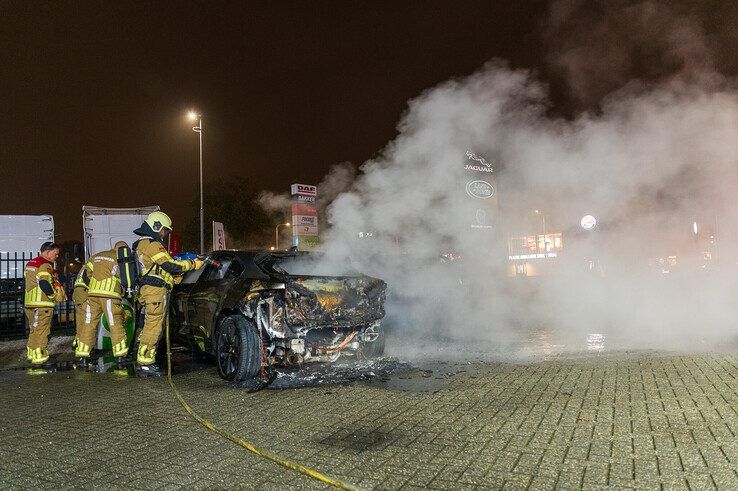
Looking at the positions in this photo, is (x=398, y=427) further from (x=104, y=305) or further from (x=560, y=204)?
(x=560, y=204)

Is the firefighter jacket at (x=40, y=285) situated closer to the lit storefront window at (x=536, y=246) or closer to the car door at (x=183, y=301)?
the car door at (x=183, y=301)

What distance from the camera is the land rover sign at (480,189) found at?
37.1 ft

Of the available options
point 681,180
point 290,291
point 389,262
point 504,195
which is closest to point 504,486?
point 290,291

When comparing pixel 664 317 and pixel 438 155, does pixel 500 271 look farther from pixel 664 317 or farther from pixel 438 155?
pixel 438 155

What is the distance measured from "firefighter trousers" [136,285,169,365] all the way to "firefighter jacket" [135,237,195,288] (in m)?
0.11

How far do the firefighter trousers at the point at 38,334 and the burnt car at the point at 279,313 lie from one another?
227 centimetres

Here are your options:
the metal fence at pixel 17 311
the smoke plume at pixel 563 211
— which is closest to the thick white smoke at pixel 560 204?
the smoke plume at pixel 563 211

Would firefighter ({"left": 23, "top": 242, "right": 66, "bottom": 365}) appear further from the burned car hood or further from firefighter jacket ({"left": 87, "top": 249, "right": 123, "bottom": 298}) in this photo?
the burned car hood

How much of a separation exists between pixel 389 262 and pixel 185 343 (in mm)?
3773

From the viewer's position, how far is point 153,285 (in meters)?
7.03

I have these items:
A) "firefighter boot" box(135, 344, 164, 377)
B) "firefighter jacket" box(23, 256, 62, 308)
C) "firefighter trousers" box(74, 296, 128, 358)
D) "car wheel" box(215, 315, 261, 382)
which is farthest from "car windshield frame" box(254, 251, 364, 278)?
"firefighter jacket" box(23, 256, 62, 308)

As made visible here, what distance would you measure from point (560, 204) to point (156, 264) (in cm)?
826

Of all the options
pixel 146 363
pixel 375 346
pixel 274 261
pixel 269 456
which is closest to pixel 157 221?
pixel 274 261

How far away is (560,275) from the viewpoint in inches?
600
